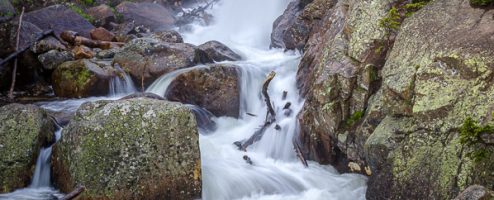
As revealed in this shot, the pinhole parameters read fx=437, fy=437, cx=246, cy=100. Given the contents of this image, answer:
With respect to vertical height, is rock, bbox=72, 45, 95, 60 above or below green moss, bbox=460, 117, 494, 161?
above

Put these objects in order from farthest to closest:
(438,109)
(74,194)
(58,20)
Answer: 1. (58,20)
2. (438,109)
3. (74,194)

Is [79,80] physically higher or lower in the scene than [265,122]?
higher

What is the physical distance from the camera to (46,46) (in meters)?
11.4

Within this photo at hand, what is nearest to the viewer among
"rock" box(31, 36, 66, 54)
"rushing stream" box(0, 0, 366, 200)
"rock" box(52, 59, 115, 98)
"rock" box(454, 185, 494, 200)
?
"rock" box(454, 185, 494, 200)

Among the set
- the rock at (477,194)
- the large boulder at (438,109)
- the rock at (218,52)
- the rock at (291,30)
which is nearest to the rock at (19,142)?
the large boulder at (438,109)

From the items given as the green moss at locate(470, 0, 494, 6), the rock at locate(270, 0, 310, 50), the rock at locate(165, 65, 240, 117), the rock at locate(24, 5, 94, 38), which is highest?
the rock at locate(24, 5, 94, 38)

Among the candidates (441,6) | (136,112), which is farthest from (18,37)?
(441,6)

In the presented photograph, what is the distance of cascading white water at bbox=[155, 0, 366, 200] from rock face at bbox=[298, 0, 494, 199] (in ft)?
1.35

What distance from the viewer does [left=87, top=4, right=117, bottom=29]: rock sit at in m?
17.2

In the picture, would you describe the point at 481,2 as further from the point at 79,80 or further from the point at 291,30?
the point at 79,80

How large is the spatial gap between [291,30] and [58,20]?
768 centimetres

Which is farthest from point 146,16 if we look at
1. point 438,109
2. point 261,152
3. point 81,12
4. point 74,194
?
point 438,109

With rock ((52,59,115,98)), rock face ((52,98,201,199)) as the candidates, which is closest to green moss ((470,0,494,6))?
rock face ((52,98,201,199))

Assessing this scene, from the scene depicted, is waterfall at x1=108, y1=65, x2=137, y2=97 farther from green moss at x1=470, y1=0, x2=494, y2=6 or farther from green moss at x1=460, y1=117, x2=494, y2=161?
green moss at x1=460, y1=117, x2=494, y2=161
